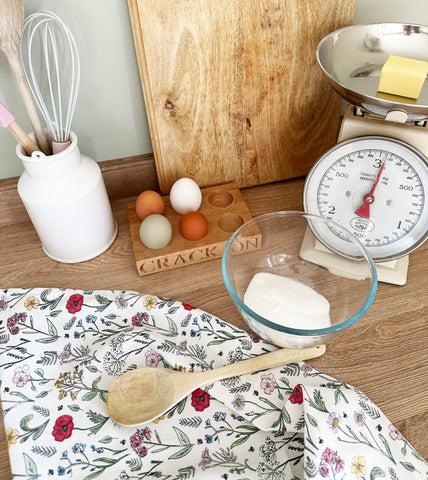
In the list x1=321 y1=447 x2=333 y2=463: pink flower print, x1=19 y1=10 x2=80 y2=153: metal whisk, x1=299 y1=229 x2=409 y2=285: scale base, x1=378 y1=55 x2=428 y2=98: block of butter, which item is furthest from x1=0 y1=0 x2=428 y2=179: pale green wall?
x1=321 y1=447 x2=333 y2=463: pink flower print

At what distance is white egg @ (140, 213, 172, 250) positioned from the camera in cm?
83

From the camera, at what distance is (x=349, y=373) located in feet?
2.39

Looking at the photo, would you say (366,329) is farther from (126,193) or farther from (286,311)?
(126,193)

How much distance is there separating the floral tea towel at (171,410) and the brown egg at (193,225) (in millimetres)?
130

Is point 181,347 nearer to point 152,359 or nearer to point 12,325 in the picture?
point 152,359

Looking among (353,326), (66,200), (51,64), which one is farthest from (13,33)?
(353,326)

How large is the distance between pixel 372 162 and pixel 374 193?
5cm

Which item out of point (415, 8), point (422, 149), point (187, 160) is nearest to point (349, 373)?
point (422, 149)

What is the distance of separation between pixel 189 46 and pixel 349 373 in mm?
589

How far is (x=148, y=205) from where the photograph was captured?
88 cm

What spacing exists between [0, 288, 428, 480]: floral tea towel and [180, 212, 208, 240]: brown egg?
0.43 ft

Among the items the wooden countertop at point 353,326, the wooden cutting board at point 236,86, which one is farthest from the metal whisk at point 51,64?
the wooden countertop at point 353,326

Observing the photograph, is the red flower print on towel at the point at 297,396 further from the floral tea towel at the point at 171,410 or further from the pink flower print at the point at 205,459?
the pink flower print at the point at 205,459

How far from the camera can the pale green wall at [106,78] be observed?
774 mm
